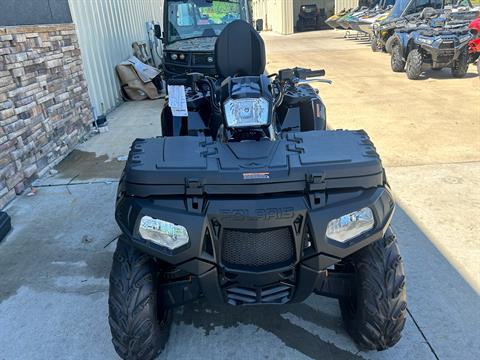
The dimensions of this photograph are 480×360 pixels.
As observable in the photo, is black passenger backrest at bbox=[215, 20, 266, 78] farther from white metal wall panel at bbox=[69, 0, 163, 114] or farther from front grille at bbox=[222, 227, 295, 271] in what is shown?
white metal wall panel at bbox=[69, 0, 163, 114]

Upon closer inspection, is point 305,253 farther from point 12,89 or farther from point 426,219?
point 12,89

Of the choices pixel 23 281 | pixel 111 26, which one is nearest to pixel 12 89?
pixel 23 281

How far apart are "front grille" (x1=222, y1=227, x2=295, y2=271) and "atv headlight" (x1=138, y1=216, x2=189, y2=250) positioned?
0.18 m

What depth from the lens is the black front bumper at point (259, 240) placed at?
1762 millimetres

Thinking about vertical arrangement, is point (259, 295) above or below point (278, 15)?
below

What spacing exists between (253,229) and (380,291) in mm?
687

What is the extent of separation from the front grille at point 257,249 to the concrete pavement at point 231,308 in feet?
2.16

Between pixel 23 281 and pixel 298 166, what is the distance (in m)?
2.22

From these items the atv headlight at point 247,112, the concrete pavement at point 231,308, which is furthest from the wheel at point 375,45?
the atv headlight at point 247,112

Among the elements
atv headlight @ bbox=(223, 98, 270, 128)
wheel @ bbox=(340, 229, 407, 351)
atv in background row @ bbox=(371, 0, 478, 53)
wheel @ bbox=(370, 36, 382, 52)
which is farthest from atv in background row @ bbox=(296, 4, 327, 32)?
wheel @ bbox=(340, 229, 407, 351)

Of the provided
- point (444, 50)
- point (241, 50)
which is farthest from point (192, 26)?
point (241, 50)

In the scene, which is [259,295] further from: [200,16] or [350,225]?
[200,16]

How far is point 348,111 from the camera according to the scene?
700 cm

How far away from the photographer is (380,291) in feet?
6.41
